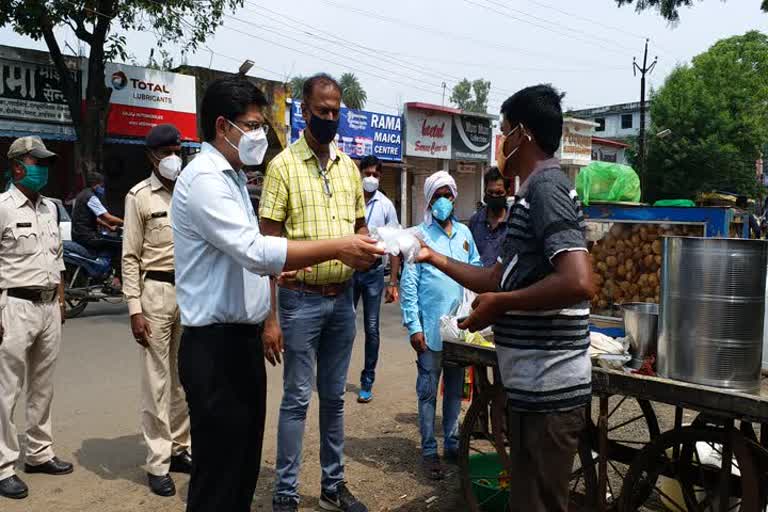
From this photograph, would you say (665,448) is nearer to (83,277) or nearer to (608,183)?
(608,183)

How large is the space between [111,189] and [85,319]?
329 inches

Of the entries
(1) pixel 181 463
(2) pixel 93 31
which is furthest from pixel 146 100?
(1) pixel 181 463

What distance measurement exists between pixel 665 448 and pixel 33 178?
12.4 feet

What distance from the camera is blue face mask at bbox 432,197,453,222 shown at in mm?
4336

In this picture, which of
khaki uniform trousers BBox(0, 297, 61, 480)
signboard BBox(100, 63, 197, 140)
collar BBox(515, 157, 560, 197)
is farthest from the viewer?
signboard BBox(100, 63, 197, 140)

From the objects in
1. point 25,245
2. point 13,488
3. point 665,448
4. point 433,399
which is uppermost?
point 25,245

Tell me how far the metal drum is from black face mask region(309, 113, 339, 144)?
1.80 m

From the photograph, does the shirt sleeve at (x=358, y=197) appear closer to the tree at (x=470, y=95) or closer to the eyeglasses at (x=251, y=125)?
the eyeglasses at (x=251, y=125)

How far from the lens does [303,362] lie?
346 cm

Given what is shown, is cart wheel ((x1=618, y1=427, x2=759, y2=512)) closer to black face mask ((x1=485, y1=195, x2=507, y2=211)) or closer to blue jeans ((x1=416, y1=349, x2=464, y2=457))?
blue jeans ((x1=416, y1=349, x2=464, y2=457))

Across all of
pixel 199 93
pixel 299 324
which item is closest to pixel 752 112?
pixel 199 93

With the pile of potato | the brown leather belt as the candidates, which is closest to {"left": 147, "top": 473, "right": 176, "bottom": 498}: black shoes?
the brown leather belt

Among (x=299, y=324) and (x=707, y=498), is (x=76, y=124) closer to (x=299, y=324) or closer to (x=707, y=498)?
(x=299, y=324)

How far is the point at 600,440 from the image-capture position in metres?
3.02
